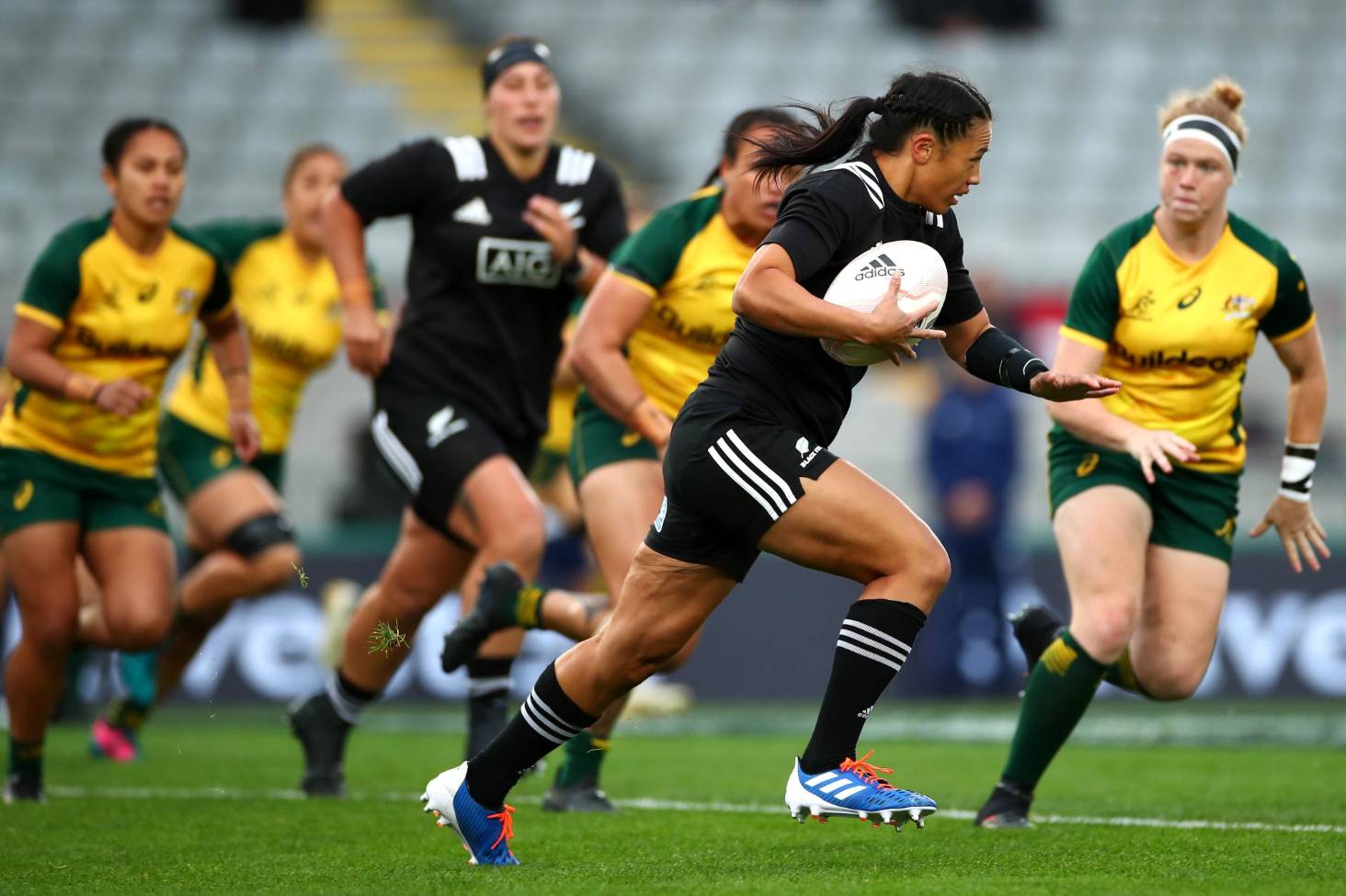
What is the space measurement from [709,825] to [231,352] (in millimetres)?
3091

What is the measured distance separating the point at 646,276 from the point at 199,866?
2.55 meters

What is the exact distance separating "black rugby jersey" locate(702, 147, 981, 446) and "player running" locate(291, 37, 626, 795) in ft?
7.16

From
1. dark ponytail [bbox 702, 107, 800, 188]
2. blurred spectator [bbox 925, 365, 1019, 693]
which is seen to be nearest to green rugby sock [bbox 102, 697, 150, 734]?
dark ponytail [bbox 702, 107, 800, 188]

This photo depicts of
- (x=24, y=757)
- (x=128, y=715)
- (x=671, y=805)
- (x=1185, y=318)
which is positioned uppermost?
(x=1185, y=318)

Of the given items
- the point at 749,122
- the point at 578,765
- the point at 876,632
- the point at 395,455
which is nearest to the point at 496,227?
the point at 395,455

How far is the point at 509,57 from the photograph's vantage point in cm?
734

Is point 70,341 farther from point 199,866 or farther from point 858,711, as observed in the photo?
point 858,711

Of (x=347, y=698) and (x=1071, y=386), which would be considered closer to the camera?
(x=1071, y=386)

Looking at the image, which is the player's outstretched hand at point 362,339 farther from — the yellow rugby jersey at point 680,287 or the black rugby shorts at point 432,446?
the yellow rugby jersey at point 680,287

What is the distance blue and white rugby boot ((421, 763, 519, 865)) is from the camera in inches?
204

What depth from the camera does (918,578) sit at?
4848 mm

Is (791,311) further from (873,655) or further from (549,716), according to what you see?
(549,716)

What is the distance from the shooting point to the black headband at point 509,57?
7.32 metres

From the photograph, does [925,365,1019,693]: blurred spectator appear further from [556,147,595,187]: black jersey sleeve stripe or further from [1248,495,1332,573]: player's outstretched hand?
[1248,495,1332,573]: player's outstretched hand
